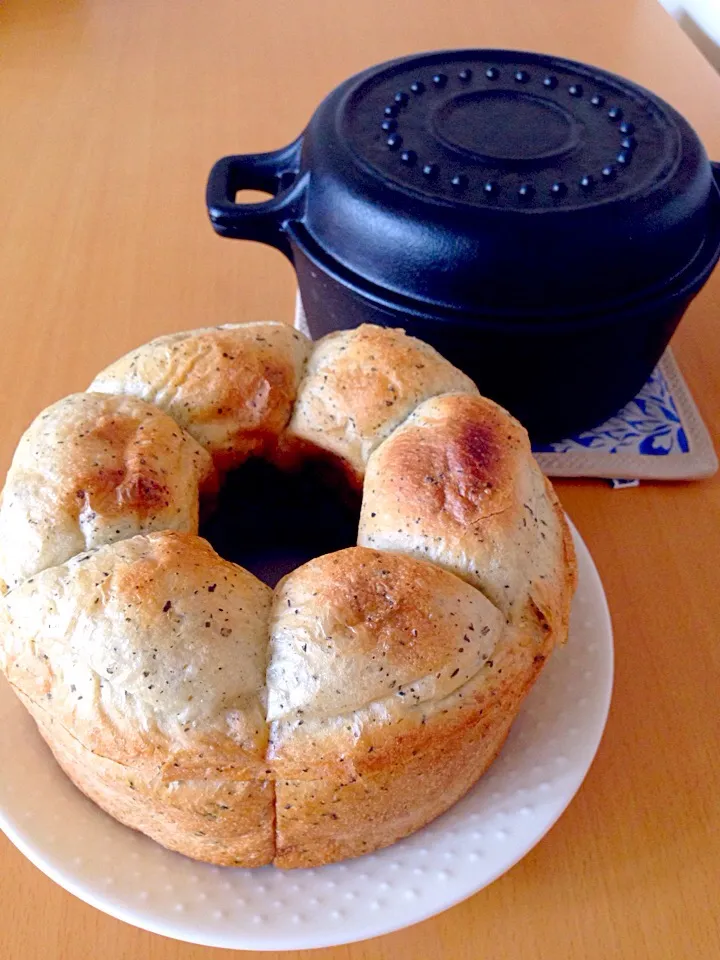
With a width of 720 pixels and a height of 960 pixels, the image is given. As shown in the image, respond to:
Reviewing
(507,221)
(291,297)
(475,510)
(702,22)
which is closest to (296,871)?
(475,510)

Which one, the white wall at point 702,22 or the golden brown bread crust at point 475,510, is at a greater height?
the white wall at point 702,22

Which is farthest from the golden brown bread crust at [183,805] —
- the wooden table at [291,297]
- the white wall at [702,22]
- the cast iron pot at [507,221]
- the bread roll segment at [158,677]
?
the white wall at [702,22]

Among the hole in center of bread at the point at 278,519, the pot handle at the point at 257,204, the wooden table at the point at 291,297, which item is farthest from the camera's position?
the pot handle at the point at 257,204

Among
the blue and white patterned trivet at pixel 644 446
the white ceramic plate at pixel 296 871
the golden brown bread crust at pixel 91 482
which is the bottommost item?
the white ceramic plate at pixel 296 871

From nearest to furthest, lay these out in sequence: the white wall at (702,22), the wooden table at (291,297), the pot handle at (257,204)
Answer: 1. the wooden table at (291,297)
2. the pot handle at (257,204)
3. the white wall at (702,22)

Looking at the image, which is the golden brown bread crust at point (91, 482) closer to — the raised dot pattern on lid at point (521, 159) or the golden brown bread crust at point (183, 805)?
the golden brown bread crust at point (183, 805)

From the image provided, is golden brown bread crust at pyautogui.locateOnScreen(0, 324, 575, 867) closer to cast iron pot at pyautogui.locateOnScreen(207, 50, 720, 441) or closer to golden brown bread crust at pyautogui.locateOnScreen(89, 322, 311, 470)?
golden brown bread crust at pyautogui.locateOnScreen(89, 322, 311, 470)

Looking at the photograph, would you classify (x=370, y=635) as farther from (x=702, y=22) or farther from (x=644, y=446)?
(x=702, y=22)
